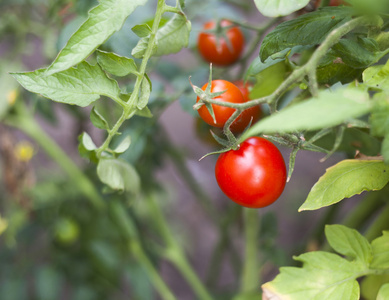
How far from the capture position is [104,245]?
789 millimetres

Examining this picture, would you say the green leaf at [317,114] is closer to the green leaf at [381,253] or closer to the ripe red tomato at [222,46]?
the green leaf at [381,253]

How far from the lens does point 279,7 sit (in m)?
0.30

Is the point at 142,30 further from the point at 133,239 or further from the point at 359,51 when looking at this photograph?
the point at 133,239

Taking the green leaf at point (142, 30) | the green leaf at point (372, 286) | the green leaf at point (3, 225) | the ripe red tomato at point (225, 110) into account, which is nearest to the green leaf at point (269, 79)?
the ripe red tomato at point (225, 110)

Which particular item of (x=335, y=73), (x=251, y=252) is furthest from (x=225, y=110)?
(x=251, y=252)

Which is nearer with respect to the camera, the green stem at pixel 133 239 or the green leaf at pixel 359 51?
the green leaf at pixel 359 51

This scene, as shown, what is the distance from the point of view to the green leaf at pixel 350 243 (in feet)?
1.19

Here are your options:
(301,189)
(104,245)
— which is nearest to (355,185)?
(104,245)

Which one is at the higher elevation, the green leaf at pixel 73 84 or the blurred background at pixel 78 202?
the green leaf at pixel 73 84

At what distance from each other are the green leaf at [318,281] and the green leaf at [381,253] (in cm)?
2

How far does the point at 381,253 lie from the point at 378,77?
160 mm

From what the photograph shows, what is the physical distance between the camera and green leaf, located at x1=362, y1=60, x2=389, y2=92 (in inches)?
12.0

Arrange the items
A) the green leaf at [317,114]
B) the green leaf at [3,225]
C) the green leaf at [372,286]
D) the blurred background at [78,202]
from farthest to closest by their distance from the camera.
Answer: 1. the green leaf at [3,225]
2. the blurred background at [78,202]
3. the green leaf at [372,286]
4. the green leaf at [317,114]

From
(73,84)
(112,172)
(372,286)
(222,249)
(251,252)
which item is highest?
(73,84)
